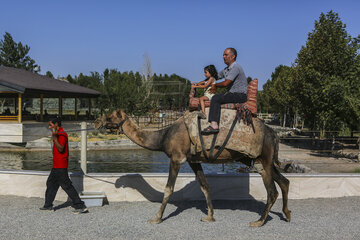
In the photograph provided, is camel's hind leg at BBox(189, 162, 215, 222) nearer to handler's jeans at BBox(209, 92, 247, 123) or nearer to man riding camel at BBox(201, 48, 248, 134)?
man riding camel at BBox(201, 48, 248, 134)

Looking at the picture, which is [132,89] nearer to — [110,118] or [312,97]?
[312,97]

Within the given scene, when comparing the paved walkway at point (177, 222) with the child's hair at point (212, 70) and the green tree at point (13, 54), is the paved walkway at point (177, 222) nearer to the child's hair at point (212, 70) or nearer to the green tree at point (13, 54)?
the child's hair at point (212, 70)

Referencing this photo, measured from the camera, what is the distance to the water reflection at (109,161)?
17.7m

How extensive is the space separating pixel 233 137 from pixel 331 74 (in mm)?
21114

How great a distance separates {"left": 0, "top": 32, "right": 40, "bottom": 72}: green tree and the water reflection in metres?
38.9

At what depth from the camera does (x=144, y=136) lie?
21.4ft

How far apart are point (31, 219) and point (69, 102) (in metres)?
70.6

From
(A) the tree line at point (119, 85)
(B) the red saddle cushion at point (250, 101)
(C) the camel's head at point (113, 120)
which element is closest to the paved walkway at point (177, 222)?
(C) the camel's head at point (113, 120)

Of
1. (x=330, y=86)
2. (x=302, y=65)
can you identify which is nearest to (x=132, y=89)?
(x=302, y=65)

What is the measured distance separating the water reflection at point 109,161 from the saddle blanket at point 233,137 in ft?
34.9

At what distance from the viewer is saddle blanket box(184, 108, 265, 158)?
5977mm

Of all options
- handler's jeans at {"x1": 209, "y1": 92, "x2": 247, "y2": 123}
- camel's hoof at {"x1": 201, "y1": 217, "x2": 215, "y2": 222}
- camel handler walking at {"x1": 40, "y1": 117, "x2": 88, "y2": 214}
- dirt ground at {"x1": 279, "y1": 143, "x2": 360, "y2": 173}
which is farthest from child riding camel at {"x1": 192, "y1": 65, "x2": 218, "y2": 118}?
dirt ground at {"x1": 279, "y1": 143, "x2": 360, "y2": 173}

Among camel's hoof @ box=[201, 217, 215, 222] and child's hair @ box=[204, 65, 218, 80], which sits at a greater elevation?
child's hair @ box=[204, 65, 218, 80]

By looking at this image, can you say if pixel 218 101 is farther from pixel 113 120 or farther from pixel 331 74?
pixel 331 74
